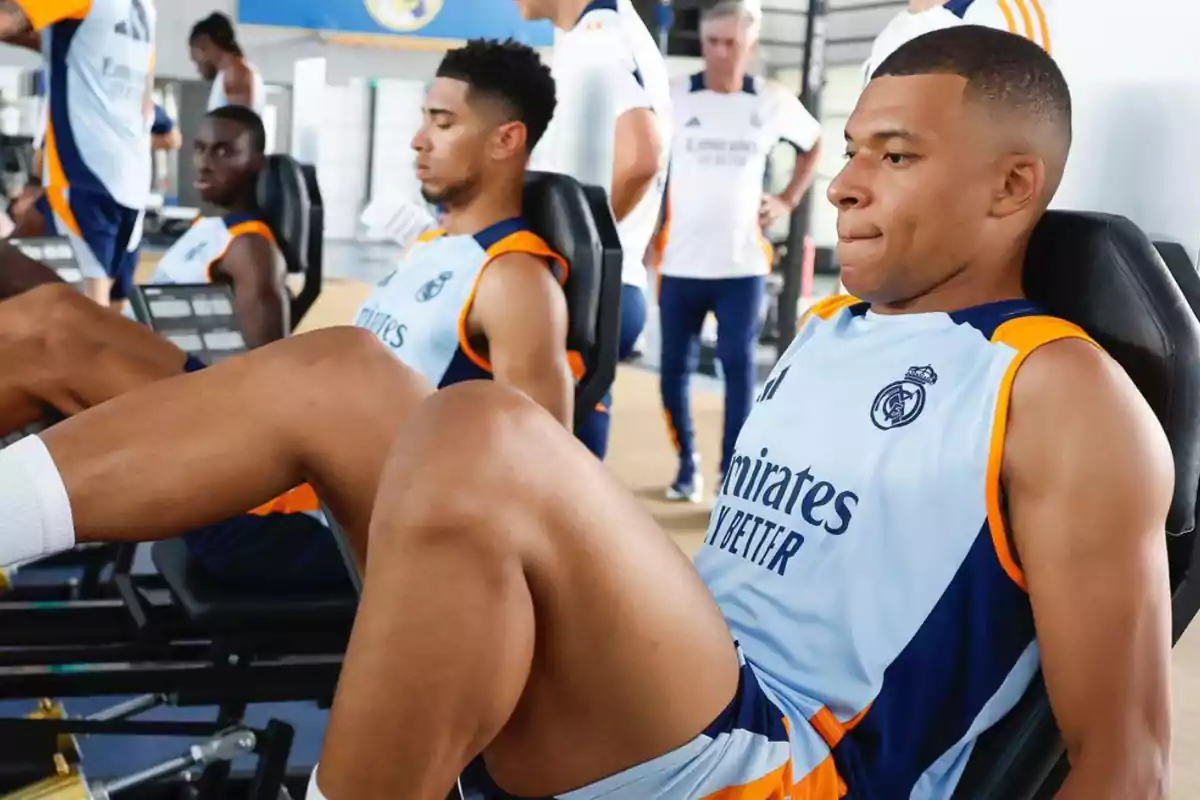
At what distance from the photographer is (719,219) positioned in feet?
11.5

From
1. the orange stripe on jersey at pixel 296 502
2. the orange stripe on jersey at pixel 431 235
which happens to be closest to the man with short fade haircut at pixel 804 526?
the orange stripe on jersey at pixel 296 502

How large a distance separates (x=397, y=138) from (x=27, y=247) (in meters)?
9.07

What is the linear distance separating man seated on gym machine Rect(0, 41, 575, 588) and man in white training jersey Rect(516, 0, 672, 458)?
0.72ft

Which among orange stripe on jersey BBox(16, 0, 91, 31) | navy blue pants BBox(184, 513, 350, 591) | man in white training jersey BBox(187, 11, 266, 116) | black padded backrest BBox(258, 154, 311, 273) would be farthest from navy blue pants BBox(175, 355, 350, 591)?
man in white training jersey BBox(187, 11, 266, 116)

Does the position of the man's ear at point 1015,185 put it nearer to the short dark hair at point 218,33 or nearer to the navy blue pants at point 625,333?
the navy blue pants at point 625,333

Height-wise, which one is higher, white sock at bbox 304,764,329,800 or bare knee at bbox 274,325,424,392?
bare knee at bbox 274,325,424,392

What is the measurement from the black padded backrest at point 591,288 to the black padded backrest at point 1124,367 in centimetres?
88

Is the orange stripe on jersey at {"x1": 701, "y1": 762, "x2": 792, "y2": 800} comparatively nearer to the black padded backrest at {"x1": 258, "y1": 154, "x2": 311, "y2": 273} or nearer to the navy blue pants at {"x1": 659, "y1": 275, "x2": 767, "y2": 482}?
the black padded backrest at {"x1": 258, "y1": 154, "x2": 311, "y2": 273}

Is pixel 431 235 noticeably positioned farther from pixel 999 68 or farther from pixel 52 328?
pixel 999 68

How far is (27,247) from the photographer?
256 cm

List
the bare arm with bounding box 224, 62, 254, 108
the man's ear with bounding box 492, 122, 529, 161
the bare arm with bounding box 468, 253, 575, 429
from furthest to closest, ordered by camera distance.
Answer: the bare arm with bounding box 224, 62, 254, 108 < the man's ear with bounding box 492, 122, 529, 161 < the bare arm with bounding box 468, 253, 575, 429

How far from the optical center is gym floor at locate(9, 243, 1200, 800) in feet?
6.08

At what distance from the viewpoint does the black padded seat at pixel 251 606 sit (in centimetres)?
142

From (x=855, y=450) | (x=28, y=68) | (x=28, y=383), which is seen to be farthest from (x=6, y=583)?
(x=28, y=68)
